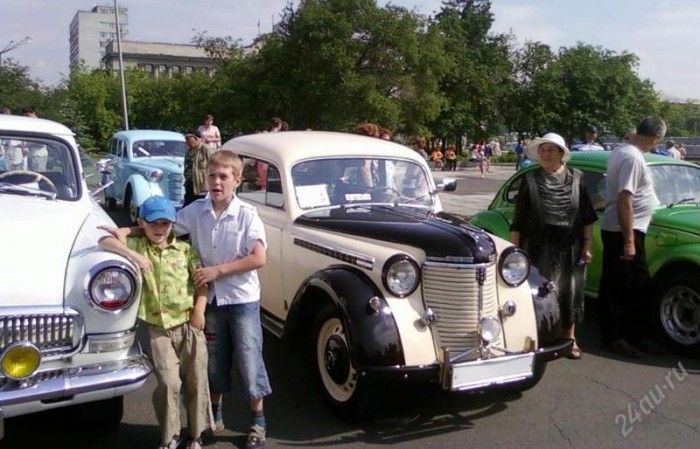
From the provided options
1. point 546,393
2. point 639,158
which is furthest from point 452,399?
point 639,158

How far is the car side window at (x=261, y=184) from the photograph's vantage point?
18.5 ft

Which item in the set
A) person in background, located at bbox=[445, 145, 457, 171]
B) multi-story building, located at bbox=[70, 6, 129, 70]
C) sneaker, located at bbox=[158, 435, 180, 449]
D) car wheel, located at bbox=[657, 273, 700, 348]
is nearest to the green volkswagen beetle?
car wheel, located at bbox=[657, 273, 700, 348]

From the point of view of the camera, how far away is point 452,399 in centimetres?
486

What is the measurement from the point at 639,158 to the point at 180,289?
3.86 meters

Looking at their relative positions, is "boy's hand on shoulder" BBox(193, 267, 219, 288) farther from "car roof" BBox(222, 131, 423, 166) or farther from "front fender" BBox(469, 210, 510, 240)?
"front fender" BBox(469, 210, 510, 240)

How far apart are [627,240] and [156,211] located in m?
3.75

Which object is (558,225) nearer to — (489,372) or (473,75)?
(489,372)

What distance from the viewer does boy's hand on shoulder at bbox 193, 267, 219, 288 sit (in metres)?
3.75

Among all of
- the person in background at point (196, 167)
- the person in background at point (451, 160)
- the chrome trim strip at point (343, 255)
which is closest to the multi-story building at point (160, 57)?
the person in background at point (451, 160)

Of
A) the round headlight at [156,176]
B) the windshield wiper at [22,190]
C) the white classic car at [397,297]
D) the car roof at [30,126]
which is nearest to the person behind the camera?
the white classic car at [397,297]

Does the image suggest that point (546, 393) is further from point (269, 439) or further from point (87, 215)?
point (87, 215)

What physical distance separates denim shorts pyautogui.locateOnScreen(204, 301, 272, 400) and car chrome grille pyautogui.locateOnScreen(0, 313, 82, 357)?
0.75 m

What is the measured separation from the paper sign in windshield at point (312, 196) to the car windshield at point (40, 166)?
1.62 metres

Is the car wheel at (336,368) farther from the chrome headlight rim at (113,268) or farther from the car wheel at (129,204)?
the car wheel at (129,204)
